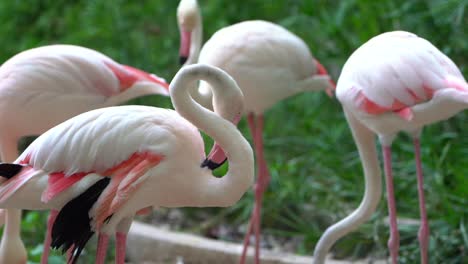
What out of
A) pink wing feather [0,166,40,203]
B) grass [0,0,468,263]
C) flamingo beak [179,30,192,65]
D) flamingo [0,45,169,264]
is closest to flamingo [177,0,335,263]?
flamingo beak [179,30,192,65]

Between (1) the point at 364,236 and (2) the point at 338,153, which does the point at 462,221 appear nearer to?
(1) the point at 364,236

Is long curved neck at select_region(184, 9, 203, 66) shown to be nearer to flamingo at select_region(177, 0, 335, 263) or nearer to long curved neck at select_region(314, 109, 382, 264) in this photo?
flamingo at select_region(177, 0, 335, 263)

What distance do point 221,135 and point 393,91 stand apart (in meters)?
1.01

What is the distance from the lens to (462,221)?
5.03m

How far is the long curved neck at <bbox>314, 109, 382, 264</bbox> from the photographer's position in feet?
14.5

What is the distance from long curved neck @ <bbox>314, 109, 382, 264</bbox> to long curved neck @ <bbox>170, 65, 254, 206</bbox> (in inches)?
45.2

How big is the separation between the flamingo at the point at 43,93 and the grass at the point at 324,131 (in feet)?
2.67

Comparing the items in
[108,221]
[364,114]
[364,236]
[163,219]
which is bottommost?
[163,219]

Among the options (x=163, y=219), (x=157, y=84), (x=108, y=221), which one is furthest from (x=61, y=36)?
(x=108, y=221)

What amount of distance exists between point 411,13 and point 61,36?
3.98 m

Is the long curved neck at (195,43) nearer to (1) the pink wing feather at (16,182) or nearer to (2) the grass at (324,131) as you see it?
(2) the grass at (324,131)

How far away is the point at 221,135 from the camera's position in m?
3.39

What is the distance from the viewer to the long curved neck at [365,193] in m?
4.41

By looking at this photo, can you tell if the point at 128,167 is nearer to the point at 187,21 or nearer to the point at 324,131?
the point at 187,21
